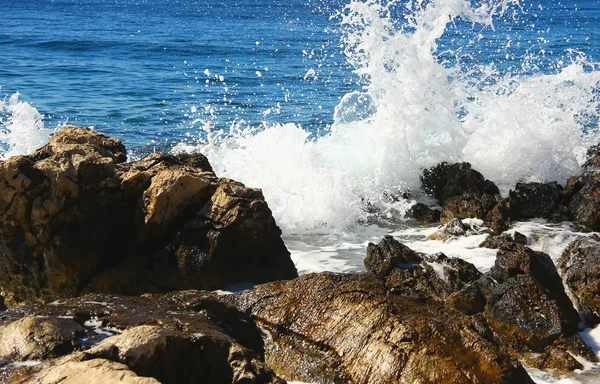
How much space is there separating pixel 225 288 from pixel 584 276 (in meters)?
3.29

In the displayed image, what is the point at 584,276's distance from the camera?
6.39 meters

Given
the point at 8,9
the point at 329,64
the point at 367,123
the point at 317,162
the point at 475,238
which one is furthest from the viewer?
the point at 8,9

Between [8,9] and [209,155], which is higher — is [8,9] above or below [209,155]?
above

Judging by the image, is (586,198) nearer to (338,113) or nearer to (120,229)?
(338,113)

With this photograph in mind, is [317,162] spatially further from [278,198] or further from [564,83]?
[564,83]

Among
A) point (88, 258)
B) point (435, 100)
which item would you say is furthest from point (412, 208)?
point (88, 258)

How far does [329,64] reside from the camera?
71.7 feet

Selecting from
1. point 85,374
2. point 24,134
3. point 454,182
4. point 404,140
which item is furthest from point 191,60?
point 85,374

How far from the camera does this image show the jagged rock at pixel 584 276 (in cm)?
610

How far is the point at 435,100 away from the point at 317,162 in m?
2.35

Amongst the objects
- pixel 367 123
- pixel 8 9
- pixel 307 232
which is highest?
pixel 8 9

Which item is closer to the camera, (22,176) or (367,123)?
(22,176)

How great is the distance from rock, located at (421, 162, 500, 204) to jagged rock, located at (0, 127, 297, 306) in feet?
13.7

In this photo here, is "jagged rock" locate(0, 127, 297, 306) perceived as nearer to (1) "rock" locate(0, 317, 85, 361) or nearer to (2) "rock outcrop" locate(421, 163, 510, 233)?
(1) "rock" locate(0, 317, 85, 361)
